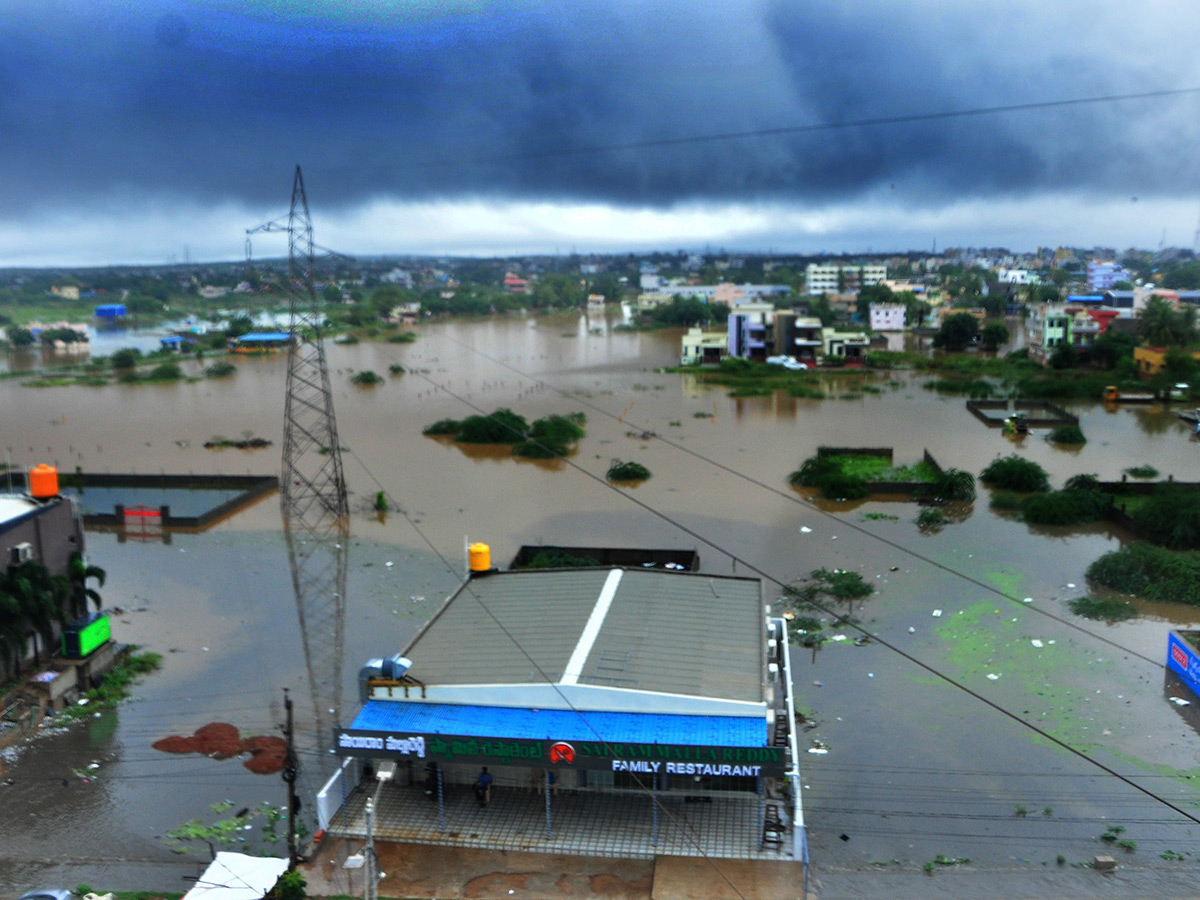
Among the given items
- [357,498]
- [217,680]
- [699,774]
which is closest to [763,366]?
[357,498]

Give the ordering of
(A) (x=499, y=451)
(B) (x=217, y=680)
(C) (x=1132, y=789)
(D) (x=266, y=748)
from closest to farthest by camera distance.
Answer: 1. (C) (x=1132, y=789)
2. (D) (x=266, y=748)
3. (B) (x=217, y=680)
4. (A) (x=499, y=451)

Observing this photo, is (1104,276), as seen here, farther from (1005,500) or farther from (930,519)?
(930,519)

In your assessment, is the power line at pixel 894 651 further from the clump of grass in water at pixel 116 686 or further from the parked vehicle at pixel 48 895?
the clump of grass in water at pixel 116 686

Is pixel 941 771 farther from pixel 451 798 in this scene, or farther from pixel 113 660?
pixel 113 660

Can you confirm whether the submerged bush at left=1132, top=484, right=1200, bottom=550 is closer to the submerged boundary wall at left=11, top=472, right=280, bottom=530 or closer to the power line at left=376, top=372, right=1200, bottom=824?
the power line at left=376, top=372, right=1200, bottom=824

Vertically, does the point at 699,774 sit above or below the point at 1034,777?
above

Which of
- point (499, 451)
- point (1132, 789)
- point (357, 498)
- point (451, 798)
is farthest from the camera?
point (499, 451)

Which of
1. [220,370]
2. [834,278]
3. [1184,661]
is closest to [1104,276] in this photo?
[834,278]
